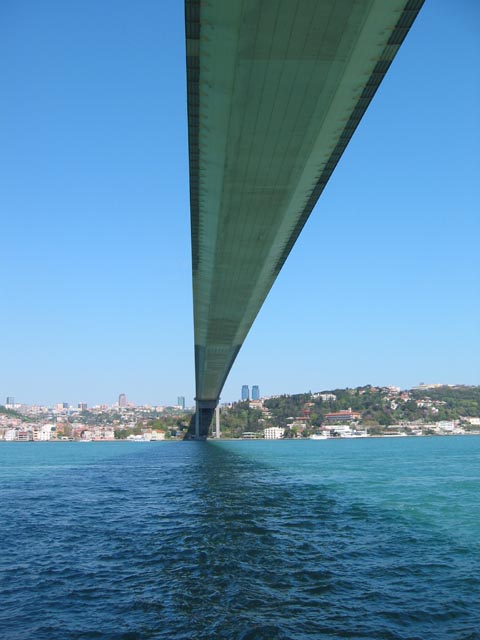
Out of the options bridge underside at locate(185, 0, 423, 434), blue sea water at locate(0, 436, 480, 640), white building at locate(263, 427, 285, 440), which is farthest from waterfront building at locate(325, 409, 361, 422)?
blue sea water at locate(0, 436, 480, 640)

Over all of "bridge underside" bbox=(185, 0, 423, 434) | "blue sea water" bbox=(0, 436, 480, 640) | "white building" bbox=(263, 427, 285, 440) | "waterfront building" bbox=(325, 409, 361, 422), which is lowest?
"blue sea water" bbox=(0, 436, 480, 640)

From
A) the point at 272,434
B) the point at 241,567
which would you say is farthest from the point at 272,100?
the point at 272,434

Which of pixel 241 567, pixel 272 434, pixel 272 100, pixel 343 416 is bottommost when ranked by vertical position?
pixel 241 567

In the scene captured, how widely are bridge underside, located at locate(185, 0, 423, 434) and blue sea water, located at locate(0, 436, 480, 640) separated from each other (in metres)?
9.76

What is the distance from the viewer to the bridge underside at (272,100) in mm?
9766

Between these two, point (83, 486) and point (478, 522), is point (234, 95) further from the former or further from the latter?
point (83, 486)

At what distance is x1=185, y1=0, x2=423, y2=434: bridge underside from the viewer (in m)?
9.77

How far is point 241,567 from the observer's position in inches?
353

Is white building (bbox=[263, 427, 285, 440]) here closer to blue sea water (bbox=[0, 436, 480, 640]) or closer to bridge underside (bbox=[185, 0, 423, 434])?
bridge underside (bbox=[185, 0, 423, 434])

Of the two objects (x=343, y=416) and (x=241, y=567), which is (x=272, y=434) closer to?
(x=343, y=416)

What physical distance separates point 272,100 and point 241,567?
32.6 ft

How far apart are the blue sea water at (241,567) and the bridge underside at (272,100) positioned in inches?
384

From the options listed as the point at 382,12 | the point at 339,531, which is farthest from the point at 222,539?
the point at 382,12

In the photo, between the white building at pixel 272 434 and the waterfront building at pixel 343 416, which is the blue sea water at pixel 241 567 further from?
the waterfront building at pixel 343 416
